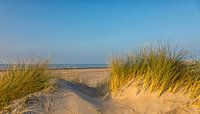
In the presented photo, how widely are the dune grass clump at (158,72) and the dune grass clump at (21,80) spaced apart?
1515 millimetres

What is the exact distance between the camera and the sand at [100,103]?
695cm

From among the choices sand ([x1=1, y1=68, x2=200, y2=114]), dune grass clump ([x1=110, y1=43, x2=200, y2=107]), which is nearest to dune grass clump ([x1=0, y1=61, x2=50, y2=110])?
sand ([x1=1, y1=68, x2=200, y2=114])

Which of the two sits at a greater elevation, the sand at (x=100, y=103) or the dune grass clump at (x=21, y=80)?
the dune grass clump at (x=21, y=80)

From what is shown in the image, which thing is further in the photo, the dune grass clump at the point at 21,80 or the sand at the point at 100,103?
the dune grass clump at the point at 21,80

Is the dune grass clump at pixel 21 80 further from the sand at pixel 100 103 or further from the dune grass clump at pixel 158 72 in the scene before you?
the dune grass clump at pixel 158 72

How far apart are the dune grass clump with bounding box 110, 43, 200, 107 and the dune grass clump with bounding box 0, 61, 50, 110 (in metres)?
1.52

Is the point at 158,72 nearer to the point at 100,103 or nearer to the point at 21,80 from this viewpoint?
the point at 100,103

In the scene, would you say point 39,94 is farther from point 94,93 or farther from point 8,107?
point 94,93

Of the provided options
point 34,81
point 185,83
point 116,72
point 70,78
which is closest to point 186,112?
point 185,83

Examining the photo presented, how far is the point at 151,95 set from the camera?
777 cm

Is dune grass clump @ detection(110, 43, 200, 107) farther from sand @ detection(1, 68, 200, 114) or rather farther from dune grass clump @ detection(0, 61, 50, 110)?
dune grass clump @ detection(0, 61, 50, 110)

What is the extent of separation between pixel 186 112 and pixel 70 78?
3.75 meters

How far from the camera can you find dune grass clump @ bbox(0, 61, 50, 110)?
7.05 metres

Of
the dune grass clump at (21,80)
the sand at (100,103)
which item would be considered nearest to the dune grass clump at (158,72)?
the sand at (100,103)
